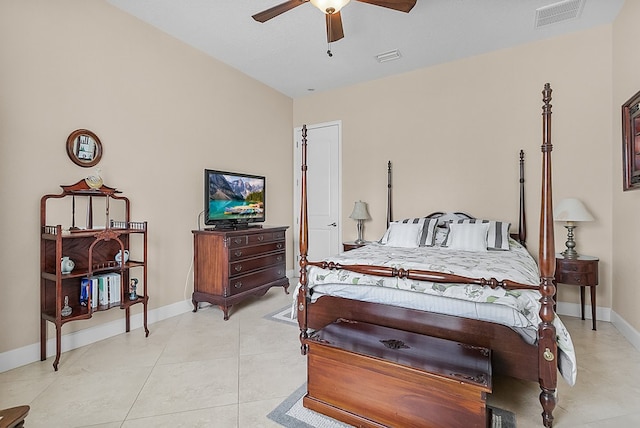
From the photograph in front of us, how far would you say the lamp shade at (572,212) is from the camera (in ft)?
10.2

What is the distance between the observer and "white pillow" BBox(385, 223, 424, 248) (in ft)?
11.6

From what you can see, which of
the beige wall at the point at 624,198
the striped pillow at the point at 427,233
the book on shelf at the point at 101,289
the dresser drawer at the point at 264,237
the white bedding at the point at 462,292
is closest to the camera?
the white bedding at the point at 462,292

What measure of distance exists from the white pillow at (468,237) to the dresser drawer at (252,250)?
2068mm

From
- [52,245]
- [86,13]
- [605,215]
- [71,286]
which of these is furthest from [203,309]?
[605,215]

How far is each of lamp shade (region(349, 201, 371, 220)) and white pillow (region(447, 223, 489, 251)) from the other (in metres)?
1.28

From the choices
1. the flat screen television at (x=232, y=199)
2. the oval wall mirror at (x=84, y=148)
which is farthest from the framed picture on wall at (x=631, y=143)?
the oval wall mirror at (x=84, y=148)

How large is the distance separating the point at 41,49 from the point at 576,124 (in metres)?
5.00

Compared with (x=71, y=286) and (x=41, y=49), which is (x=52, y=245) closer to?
(x=71, y=286)

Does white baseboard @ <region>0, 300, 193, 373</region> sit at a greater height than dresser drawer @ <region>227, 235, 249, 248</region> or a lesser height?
lesser

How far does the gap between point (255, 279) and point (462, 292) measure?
2.47m

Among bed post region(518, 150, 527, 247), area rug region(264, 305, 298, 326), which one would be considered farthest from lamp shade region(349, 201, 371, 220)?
bed post region(518, 150, 527, 247)

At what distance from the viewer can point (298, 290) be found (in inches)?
100

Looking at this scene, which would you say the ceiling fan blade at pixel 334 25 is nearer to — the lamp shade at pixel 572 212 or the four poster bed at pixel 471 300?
the four poster bed at pixel 471 300

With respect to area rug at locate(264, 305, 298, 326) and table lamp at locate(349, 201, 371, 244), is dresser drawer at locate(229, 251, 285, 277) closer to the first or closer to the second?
area rug at locate(264, 305, 298, 326)
